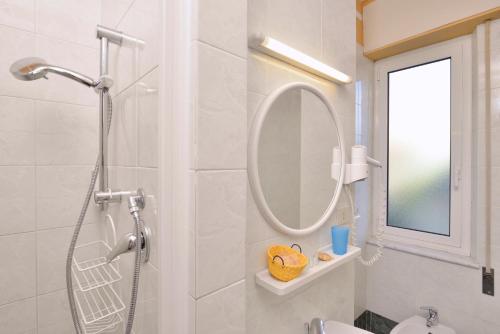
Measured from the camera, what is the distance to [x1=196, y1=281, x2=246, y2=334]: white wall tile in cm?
50

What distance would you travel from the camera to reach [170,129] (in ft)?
1.70

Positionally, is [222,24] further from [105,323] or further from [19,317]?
[19,317]

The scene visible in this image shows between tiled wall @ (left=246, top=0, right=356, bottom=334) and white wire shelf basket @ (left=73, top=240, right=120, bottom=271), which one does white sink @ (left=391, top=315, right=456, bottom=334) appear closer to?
tiled wall @ (left=246, top=0, right=356, bottom=334)

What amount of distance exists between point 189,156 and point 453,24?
1821 millimetres

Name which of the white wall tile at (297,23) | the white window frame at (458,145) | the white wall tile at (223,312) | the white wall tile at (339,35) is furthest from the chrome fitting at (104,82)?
the white window frame at (458,145)

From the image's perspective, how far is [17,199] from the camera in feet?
2.85

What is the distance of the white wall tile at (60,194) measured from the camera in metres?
0.92

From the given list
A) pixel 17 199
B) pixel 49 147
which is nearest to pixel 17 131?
pixel 49 147

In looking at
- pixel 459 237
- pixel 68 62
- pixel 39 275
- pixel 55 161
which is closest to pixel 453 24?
pixel 459 237

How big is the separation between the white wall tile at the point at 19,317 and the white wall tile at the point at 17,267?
0.02 meters

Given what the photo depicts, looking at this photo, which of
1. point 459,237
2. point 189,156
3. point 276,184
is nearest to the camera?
point 189,156

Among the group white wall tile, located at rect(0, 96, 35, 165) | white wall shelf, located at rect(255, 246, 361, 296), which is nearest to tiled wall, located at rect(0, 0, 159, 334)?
white wall tile, located at rect(0, 96, 35, 165)

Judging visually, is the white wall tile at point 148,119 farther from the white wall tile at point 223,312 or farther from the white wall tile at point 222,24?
the white wall tile at point 223,312

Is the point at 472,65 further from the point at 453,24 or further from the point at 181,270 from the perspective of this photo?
the point at 181,270
